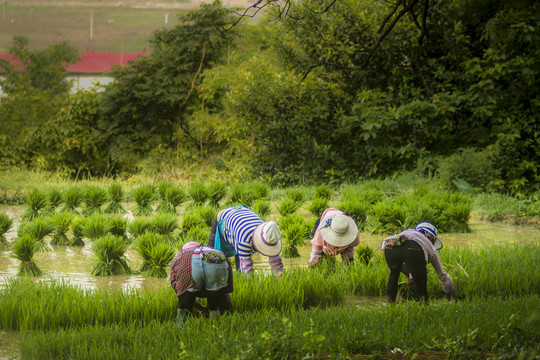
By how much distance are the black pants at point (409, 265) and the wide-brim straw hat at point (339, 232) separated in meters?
0.53

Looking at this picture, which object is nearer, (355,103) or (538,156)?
(538,156)

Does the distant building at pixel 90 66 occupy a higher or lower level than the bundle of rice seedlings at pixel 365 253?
higher

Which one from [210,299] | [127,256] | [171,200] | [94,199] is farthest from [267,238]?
[94,199]

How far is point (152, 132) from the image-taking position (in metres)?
18.4

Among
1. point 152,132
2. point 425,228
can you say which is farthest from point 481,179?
point 152,132

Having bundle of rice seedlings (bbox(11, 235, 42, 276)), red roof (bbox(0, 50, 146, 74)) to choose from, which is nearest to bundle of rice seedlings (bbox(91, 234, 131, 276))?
bundle of rice seedlings (bbox(11, 235, 42, 276))

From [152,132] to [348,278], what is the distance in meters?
15.0

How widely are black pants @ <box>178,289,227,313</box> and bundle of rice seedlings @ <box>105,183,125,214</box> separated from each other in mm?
5064

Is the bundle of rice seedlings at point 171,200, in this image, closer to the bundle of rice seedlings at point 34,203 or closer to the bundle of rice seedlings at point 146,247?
the bundle of rice seedlings at point 34,203

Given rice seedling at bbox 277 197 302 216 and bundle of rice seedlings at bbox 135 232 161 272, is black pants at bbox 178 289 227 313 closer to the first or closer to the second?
bundle of rice seedlings at bbox 135 232 161 272

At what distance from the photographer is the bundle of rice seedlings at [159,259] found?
15.9 ft

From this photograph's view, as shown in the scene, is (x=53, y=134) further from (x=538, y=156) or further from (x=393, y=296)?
(x=393, y=296)

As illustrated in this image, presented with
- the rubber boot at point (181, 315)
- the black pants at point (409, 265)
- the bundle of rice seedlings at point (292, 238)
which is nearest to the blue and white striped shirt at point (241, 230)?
the rubber boot at point (181, 315)

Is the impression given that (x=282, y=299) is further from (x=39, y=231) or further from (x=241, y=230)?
(x=39, y=231)
